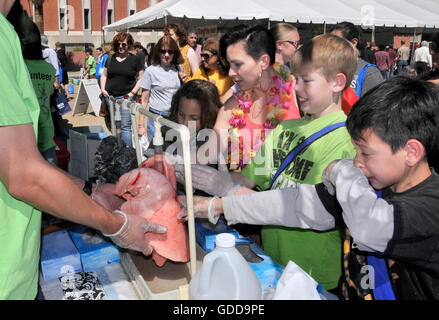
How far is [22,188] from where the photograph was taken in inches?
41.6

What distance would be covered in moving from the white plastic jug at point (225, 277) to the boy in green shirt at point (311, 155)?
453 mm

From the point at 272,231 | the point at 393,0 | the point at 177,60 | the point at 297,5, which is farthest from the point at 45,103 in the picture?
the point at 393,0

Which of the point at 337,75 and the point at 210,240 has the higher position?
the point at 337,75

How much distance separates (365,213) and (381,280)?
0.29 meters

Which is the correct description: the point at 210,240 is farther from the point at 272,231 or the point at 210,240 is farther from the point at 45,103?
the point at 45,103

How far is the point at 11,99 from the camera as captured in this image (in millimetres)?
1000

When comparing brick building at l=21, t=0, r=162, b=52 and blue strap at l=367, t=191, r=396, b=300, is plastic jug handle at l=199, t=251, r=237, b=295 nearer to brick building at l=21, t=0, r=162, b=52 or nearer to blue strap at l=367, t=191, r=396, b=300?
blue strap at l=367, t=191, r=396, b=300

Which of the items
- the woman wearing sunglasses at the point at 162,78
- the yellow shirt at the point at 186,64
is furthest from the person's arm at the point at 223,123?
the yellow shirt at the point at 186,64

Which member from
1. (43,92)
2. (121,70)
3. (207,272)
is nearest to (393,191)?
(207,272)

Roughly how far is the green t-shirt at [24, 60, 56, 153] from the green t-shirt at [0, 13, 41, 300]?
1.82 m

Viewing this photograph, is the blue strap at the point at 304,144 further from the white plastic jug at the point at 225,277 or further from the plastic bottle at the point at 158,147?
the white plastic jug at the point at 225,277

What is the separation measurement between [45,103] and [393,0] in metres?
12.7

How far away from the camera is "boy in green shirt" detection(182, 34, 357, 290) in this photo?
1738 mm

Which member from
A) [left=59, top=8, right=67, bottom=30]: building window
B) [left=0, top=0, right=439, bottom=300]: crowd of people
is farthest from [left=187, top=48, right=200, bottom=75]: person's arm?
[left=59, top=8, right=67, bottom=30]: building window
